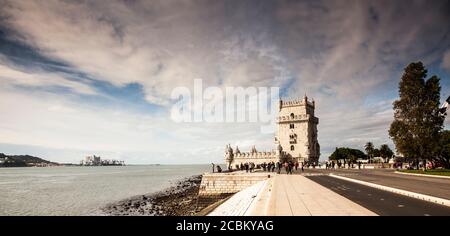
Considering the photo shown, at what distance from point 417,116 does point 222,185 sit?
28.0 metres

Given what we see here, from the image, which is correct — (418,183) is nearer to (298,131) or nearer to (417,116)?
(417,116)

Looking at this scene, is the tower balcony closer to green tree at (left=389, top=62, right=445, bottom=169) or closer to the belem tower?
the belem tower

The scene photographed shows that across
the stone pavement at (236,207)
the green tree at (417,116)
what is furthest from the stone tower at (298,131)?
the stone pavement at (236,207)

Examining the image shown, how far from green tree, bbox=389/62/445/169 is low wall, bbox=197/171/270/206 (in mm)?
21446

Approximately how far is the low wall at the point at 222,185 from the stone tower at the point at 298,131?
42486 millimetres

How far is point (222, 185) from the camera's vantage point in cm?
4038

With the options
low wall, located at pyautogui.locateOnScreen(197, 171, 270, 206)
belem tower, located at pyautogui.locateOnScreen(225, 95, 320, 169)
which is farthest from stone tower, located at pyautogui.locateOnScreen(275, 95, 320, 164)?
low wall, located at pyautogui.locateOnScreen(197, 171, 270, 206)

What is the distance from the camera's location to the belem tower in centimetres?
8081

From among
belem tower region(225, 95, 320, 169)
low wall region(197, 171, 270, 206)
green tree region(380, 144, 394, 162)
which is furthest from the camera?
green tree region(380, 144, 394, 162)
